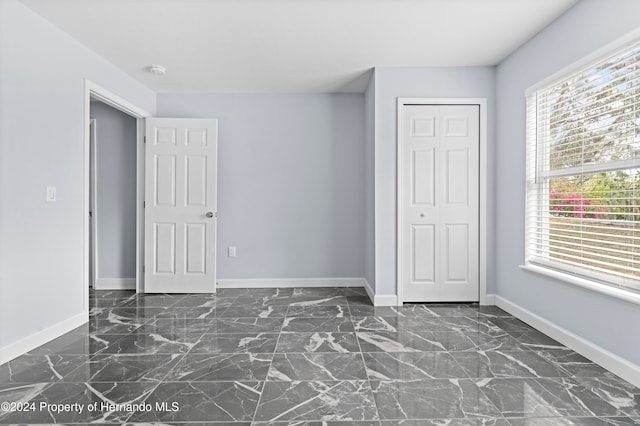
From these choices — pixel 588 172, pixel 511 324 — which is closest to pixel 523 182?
pixel 588 172

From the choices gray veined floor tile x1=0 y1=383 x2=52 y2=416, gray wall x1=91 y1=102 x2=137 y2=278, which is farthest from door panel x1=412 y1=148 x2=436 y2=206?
gray wall x1=91 y1=102 x2=137 y2=278

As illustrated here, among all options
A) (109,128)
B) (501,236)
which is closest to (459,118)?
(501,236)

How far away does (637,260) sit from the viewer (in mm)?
2092

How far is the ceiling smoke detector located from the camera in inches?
142

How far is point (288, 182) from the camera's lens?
451 cm

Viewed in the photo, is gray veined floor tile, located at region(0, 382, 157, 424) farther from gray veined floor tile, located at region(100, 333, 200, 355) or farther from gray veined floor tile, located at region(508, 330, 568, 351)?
gray veined floor tile, located at region(508, 330, 568, 351)

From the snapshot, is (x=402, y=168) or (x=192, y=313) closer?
(x=192, y=313)

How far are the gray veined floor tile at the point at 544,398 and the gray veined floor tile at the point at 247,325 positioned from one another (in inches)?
65.9

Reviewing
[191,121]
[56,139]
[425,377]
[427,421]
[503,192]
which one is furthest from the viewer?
[191,121]

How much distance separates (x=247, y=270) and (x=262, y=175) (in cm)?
126

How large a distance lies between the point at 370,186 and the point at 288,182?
44.8 inches

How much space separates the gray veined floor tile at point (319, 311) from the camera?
3326 mm

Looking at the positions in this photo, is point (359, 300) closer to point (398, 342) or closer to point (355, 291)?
point (355, 291)

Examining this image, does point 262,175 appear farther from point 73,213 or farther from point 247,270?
point 73,213
